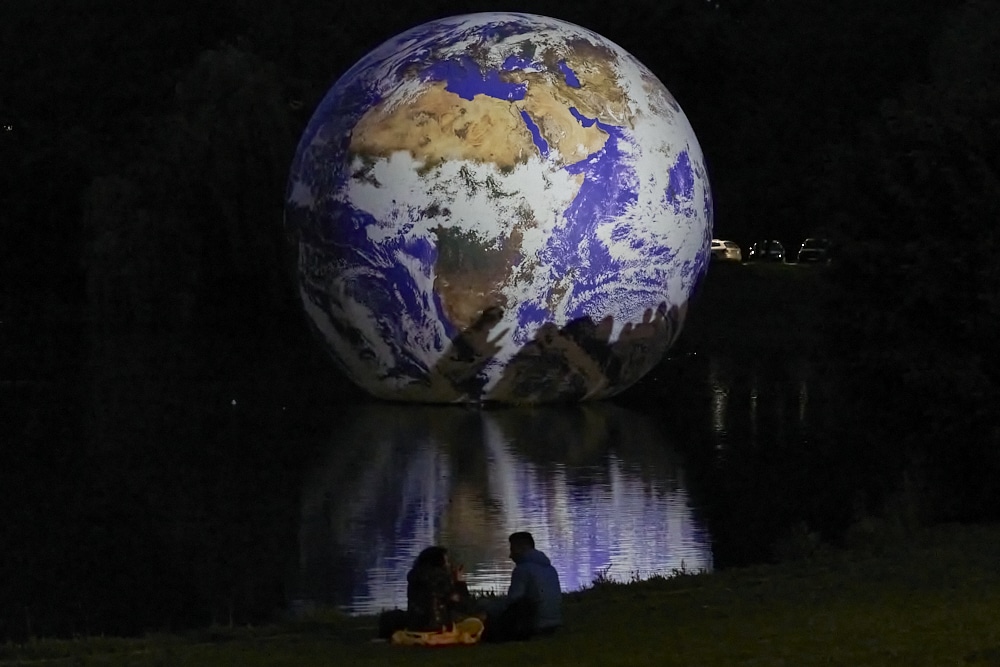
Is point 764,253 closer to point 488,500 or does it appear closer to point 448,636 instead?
point 488,500

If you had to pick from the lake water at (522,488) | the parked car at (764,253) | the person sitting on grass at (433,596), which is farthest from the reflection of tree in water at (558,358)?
the parked car at (764,253)

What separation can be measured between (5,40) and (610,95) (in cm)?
3978

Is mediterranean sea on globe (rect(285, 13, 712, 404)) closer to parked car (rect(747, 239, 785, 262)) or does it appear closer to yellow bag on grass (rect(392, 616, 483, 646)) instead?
yellow bag on grass (rect(392, 616, 483, 646))

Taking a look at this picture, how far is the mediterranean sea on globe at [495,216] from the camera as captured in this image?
859 inches

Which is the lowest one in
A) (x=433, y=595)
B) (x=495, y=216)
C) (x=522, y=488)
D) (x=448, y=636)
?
(x=522, y=488)

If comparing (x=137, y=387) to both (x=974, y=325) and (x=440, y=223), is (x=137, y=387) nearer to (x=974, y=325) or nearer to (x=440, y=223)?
(x=440, y=223)

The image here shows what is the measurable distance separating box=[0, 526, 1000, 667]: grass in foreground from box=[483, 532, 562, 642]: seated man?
14cm

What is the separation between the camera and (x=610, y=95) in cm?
2269

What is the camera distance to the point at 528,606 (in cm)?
1021

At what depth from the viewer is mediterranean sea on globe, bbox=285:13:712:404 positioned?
21.8m

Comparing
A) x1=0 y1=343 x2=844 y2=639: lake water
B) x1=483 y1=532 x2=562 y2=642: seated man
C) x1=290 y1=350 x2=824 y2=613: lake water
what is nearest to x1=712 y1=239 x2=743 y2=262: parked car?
x1=290 y1=350 x2=824 y2=613: lake water

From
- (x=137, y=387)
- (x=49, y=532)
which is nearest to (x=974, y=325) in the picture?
(x=49, y=532)

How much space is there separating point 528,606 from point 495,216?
11831 mm

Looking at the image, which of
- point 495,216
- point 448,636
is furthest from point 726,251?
point 448,636
